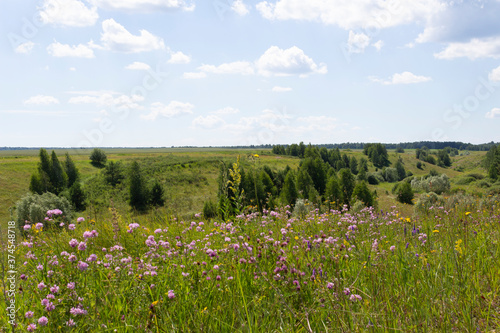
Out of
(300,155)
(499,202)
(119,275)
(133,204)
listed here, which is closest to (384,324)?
(119,275)

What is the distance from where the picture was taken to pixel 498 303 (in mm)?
2539

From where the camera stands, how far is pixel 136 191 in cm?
4684

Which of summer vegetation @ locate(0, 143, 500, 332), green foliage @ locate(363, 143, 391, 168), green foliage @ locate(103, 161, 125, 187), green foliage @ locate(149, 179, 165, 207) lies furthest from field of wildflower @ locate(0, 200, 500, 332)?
green foliage @ locate(363, 143, 391, 168)

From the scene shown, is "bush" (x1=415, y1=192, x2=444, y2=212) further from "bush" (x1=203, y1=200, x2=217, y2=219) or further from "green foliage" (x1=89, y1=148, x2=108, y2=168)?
"green foliage" (x1=89, y1=148, x2=108, y2=168)

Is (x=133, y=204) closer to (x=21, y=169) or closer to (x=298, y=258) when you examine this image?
(x=21, y=169)

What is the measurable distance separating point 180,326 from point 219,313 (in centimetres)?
33

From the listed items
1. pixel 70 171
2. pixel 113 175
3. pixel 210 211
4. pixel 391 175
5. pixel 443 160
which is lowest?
pixel 391 175

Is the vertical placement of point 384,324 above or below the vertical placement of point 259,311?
above

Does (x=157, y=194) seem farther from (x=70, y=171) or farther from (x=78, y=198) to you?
(x=70, y=171)

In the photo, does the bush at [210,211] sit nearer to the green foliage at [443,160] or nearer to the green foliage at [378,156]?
the green foliage at [378,156]

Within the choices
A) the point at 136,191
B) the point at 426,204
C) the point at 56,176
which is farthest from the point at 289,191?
the point at 56,176

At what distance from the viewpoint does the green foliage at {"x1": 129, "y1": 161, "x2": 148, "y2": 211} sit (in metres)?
46.2

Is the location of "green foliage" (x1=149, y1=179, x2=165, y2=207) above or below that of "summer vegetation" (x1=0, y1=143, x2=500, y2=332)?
below

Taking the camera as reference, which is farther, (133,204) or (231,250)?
(133,204)
